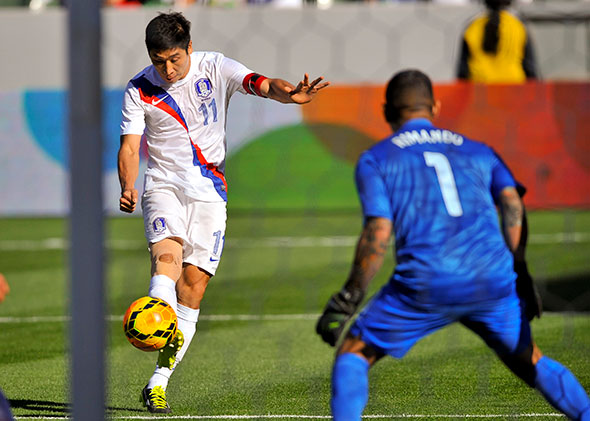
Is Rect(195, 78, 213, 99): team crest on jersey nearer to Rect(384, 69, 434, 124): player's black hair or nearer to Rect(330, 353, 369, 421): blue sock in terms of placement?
Rect(384, 69, 434, 124): player's black hair

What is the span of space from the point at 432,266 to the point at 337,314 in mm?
392

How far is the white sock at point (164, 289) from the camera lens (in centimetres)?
497

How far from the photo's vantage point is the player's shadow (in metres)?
5.12

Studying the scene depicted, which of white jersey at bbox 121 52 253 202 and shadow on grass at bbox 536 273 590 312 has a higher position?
white jersey at bbox 121 52 253 202

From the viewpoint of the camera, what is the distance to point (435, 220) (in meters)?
3.81

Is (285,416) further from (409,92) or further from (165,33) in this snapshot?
(165,33)

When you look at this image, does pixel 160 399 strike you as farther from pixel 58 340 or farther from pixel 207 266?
pixel 58 340

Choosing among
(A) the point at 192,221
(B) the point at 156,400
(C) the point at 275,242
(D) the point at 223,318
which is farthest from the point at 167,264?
(C) the point at 275,242

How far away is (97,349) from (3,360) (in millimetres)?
3851

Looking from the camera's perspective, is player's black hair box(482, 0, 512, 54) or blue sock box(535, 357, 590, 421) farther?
player's black hair box(482, 0, 512, 54)

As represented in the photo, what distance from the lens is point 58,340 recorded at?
23.4ft

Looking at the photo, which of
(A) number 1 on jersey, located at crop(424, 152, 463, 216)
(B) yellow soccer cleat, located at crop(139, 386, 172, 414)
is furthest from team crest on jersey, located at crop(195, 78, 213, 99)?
(A) number 1 on jersey, located at crop(424, 152, 463, 216)

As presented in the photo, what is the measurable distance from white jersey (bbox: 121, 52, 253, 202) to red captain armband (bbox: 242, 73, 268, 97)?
2cm

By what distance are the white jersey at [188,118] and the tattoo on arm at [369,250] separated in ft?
5.82
